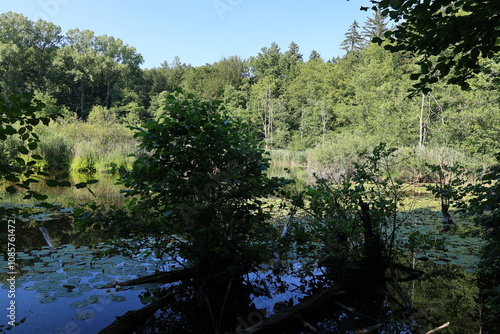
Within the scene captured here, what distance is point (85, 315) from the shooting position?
9.71ft

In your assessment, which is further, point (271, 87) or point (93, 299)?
point (271, 87)

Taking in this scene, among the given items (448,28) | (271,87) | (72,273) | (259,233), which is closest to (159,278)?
(72,273)

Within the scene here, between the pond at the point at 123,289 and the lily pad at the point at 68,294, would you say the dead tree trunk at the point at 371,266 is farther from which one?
the lily pad at the point at 68,294

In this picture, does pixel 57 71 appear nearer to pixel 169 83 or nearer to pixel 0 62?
pixel 0 62

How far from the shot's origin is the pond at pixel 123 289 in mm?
2898

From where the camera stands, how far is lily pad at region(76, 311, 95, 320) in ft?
9.62

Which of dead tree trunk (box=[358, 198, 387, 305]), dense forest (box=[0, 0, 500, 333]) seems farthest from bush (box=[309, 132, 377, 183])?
dead tree trunk (box=[358, 198, 387, 305])

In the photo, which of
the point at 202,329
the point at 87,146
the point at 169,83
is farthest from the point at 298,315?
the point at 169,83

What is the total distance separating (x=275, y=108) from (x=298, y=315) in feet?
138

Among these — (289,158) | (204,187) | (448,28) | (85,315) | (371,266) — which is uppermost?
(448,28)

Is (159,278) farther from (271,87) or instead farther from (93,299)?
(271,87)

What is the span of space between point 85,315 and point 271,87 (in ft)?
145

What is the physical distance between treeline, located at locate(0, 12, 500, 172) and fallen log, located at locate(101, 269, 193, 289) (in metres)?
15.5

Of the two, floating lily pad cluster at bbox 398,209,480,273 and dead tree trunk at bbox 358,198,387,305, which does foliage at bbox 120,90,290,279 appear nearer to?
dead tree trunk at bbox 358,198,387,305
